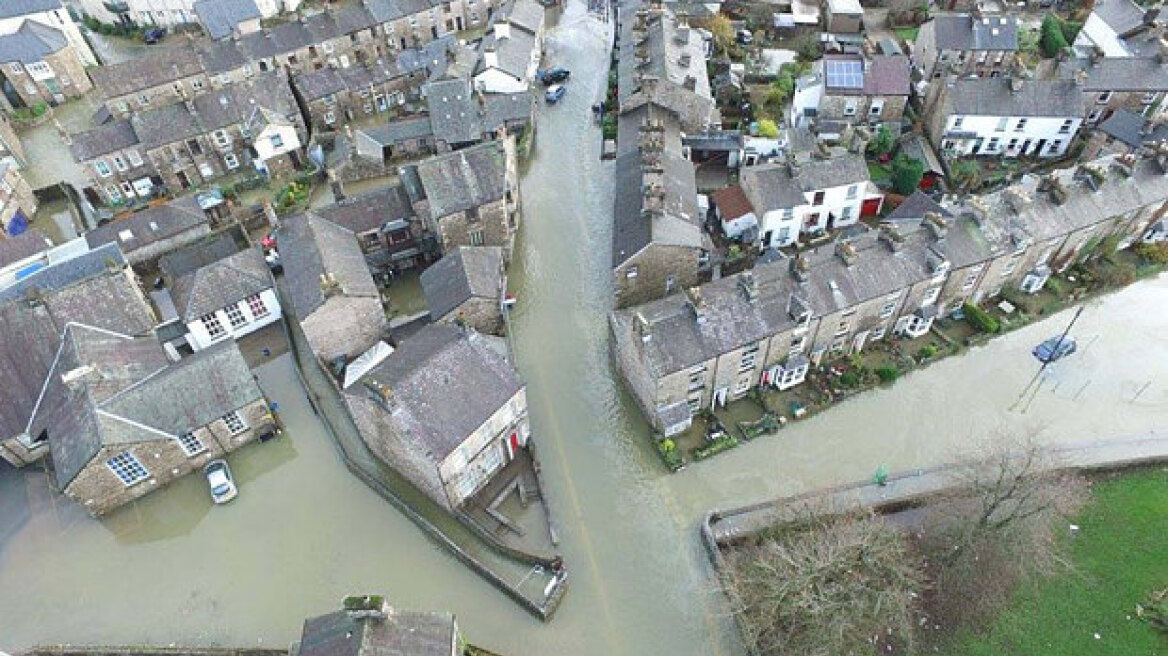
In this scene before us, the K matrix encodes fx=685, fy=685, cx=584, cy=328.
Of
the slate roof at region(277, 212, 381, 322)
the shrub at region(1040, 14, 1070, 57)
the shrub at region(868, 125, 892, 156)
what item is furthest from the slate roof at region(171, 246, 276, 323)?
the shrub at region(1040, 14, 1070, 57)

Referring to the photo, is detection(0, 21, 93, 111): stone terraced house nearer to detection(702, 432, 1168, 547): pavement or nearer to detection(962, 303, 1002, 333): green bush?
detection(702, 432, 1168, 547): pavement

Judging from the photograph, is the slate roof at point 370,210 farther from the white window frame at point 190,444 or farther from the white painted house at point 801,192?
the white painted house at point 801,192

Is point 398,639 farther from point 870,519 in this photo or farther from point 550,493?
point 870,519

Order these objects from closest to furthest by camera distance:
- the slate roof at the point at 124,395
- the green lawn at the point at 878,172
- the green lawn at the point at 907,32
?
the slate roof at the point at 124,395
the green lawn at the point at 878,172
the green lawn at the point at 907,32

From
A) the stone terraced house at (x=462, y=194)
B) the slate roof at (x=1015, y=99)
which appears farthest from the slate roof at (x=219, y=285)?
the slate roof at (x=1015, y=99)

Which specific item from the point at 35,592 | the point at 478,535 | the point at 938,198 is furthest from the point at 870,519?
the point at 35,592

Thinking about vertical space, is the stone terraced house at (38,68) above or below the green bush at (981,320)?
above

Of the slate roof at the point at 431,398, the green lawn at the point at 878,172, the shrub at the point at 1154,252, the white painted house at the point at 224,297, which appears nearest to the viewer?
the slate roof at the point at 431,398
